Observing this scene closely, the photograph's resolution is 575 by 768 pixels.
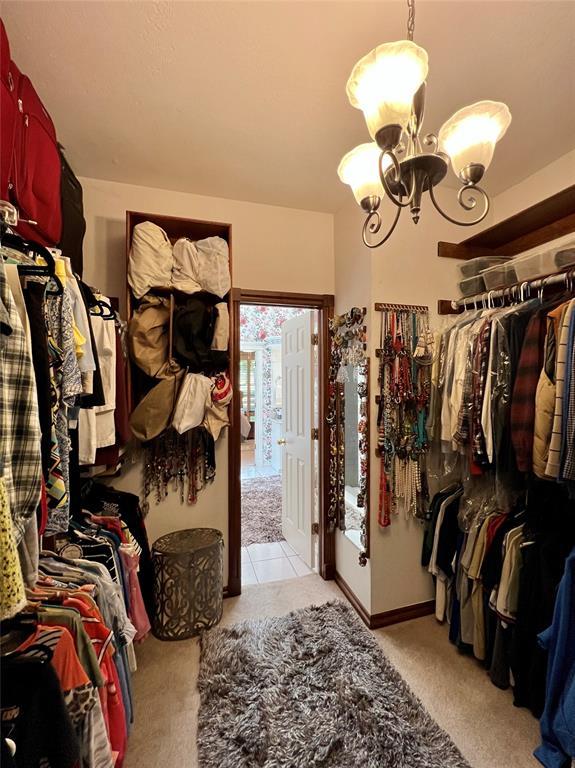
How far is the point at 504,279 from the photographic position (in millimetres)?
1954

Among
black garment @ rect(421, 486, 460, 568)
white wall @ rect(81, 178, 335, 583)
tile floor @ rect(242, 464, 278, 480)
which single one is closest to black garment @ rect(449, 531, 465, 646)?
black garment @ rect(421, 486, 460, 568)

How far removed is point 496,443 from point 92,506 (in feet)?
7.05

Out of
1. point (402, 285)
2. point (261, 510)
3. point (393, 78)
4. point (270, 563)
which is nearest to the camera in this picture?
point (393, 78)

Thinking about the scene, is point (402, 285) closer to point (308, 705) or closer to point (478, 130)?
point (478, 130)

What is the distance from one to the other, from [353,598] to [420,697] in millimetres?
722

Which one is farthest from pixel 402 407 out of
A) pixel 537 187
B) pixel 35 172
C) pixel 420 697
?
pixel 35 172

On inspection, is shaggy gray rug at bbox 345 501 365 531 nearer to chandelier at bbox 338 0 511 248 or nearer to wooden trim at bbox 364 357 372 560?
wooden trim at bbox 364 357 372 560

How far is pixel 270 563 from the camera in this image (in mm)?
2904

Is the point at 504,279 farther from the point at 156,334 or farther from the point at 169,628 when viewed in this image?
the point at 169,628

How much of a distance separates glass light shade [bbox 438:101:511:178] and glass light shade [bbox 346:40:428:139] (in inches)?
8.3

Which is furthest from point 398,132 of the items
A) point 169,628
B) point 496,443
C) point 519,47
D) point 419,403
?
point 169,628

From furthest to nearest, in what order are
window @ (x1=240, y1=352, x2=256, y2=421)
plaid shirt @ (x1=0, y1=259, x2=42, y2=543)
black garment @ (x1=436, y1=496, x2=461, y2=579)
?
1. window @ (x1=240, y1=352, x2=256, y2=421)
2. black garment @ (x1=436, y1=496, x2=461, y2=579)
3. plaid shirt @ (x1=0, y1=259, x2=42, y2=543)

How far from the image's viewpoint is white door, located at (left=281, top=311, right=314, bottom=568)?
2.78 meters

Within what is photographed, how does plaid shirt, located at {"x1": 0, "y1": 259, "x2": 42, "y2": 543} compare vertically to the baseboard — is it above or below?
above
